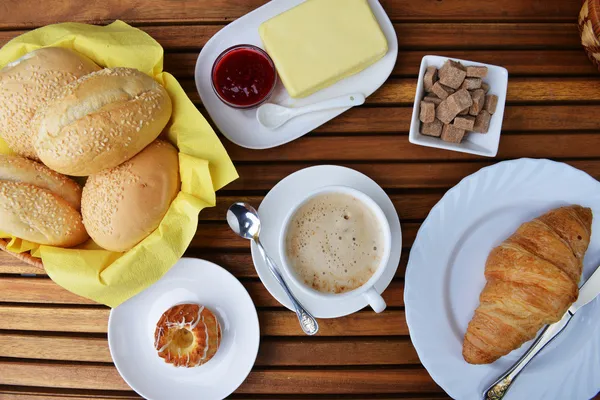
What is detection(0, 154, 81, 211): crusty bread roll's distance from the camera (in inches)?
42.9

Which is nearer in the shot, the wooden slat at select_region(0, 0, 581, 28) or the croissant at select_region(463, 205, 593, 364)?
the croissant at select_region(463, 205, 593, 364)

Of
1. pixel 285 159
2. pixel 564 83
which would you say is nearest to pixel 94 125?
pixel 285 159

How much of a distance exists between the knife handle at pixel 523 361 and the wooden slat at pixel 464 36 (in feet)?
2.28

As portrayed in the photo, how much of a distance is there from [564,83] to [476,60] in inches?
9.8

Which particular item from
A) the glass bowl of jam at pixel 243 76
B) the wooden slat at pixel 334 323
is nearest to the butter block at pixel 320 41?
the glass bowl of jam at pixel 243 76

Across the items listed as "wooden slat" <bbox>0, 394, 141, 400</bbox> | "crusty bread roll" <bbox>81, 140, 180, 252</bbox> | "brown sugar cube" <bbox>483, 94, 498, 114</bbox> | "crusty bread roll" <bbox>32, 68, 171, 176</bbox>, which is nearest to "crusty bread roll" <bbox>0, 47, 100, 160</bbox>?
"crusty bread roll" <bbox>32, 68, 171, 176</bbox>

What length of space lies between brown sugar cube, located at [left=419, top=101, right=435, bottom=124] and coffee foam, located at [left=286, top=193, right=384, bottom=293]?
0.92 feet

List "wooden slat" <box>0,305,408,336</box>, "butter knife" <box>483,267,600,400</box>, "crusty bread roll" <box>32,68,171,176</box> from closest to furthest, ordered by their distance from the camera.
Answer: "crusty bread roll" <box>32,68,171,176</box>, "butter knife" <box>483,267,600,400</box>, "wooden slat" <box>0,305,408,336</box>

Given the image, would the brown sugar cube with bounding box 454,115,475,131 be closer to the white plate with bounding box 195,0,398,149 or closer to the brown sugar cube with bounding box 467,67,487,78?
the brown sugar cube with bounding box 467,67,487,78

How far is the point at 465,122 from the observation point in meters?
1.15

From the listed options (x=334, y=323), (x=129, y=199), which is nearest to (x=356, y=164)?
(x=334, y=323)

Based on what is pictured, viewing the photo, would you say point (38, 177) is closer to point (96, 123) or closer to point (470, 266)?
point (96, 123)

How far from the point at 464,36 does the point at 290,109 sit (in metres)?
0.53

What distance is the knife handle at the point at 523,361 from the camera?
44.7 inches
